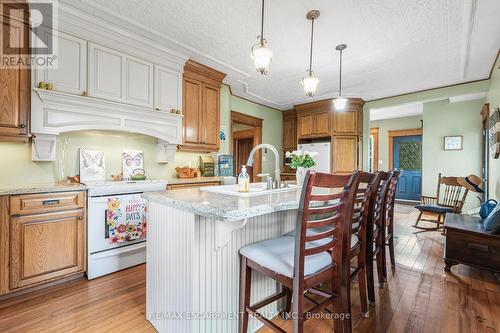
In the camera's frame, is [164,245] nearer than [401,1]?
Yes

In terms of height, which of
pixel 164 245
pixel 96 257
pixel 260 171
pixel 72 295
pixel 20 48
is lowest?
pixel 72 295

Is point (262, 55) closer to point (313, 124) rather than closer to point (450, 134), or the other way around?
point (313, 124)

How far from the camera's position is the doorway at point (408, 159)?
21.9 feet

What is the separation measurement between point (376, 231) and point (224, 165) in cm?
248

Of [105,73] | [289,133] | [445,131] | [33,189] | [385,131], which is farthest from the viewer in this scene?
[385,131]

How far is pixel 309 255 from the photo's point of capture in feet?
3.69

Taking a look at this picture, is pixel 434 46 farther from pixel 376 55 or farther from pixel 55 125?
pixel 55 125

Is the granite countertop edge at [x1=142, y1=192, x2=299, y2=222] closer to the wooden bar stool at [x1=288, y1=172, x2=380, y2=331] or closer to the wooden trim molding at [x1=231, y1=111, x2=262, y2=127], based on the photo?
the wooden bar stool at [x1=288, y1=172, x2=380, y2=331]

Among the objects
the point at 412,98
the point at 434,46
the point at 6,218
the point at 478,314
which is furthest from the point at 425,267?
the point at 6,218

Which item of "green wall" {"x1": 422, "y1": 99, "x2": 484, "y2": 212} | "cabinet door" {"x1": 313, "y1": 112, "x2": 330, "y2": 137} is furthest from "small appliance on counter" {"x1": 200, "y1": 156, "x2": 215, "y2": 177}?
"green wall" {"x1": 422, "y1": 99, "x2": 484, "y2": 212}

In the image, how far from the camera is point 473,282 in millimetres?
2217

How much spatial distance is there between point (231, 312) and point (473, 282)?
2.42 metres

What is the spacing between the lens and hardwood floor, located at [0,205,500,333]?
1600 mm

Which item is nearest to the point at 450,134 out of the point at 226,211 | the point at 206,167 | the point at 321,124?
the point at 321,124
